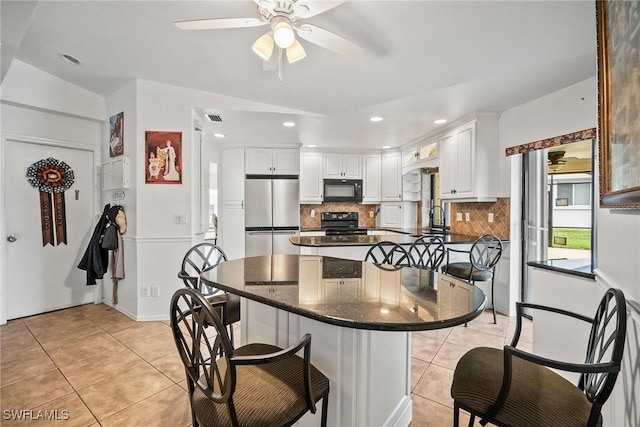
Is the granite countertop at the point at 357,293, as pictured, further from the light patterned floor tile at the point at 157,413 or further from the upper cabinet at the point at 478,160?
the upper cabinet at the point at 478,160

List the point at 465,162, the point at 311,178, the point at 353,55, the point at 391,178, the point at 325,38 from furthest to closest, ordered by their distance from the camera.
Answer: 1. the point at 391,178
2. the point at 311,178
3. the point at 465,162
4. the point at 353,55
5. the point at 325,38

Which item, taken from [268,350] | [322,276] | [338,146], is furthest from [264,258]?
[338,146]

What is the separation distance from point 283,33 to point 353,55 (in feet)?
2.98

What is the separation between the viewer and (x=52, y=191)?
328 centimetres

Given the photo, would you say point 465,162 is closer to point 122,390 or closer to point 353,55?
point 353,55

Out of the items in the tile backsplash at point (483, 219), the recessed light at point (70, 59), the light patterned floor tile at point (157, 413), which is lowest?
the light patterned floor tile at point (157, 413)

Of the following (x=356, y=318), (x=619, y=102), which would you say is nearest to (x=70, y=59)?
(x=356, y=318)

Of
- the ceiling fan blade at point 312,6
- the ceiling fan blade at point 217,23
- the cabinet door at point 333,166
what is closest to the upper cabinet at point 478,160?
the cabinet door at point 333,166

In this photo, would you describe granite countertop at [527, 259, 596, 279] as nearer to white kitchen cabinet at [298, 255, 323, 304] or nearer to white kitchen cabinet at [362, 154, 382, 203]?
white kitchen cabinet at [298, 255, 323, 304]

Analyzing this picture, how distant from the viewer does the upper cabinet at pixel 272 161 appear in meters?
4.93

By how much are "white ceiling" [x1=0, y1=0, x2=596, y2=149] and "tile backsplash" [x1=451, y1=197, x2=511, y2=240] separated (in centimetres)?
115

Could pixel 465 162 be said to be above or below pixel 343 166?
below

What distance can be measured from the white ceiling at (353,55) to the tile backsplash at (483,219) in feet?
3.78

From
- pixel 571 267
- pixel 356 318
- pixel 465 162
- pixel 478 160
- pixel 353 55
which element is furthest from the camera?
pixel 465 162
